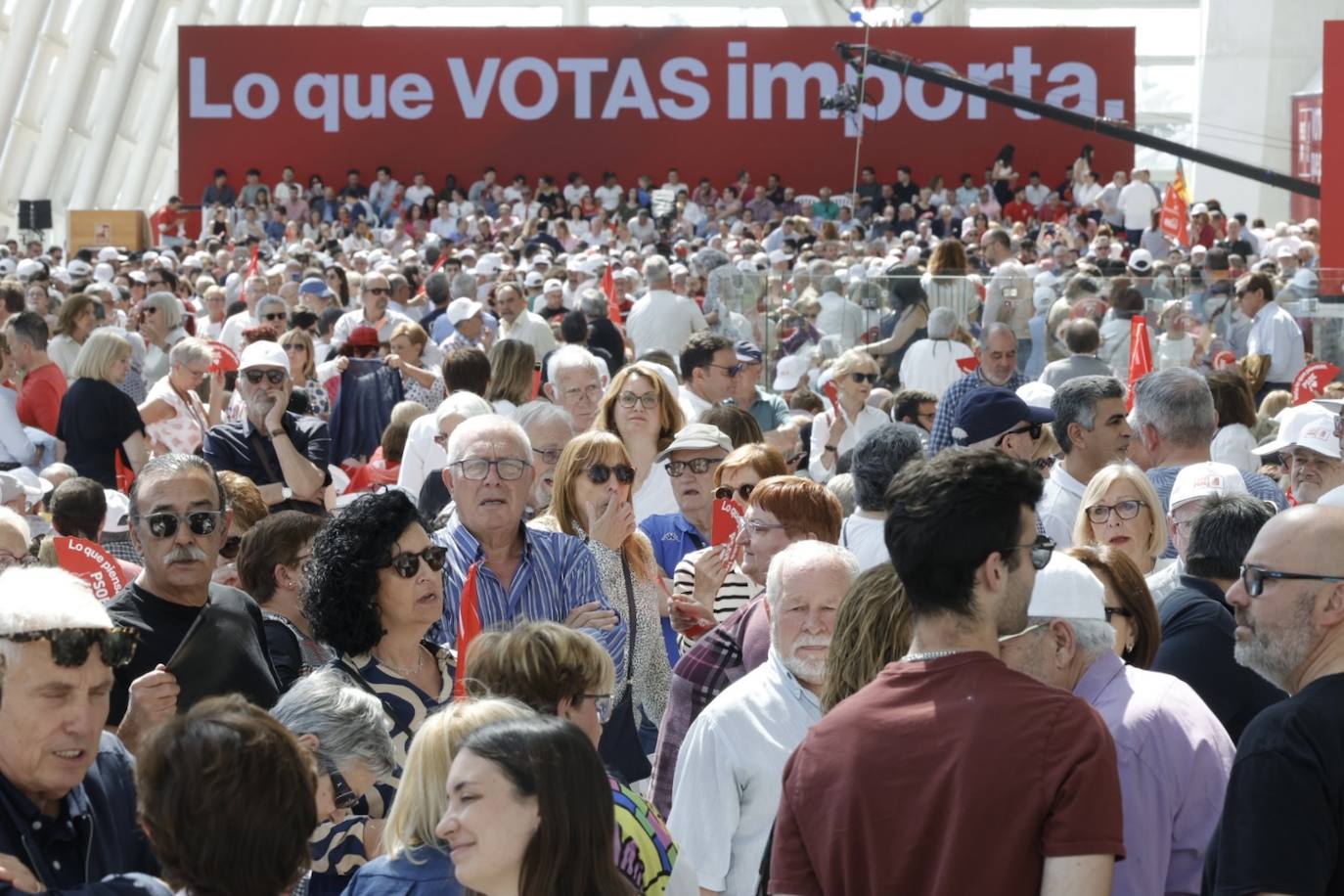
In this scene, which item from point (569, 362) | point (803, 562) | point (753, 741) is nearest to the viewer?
point (753, 741)

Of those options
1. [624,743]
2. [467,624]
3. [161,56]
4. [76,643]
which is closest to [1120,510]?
[624,743]

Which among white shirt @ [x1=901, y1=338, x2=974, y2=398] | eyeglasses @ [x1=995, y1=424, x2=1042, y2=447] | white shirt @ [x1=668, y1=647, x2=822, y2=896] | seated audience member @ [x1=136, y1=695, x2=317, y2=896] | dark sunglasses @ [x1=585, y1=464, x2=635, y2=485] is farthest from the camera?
white shirt @ [x1=901, y1=338, x2=974, y2=398]

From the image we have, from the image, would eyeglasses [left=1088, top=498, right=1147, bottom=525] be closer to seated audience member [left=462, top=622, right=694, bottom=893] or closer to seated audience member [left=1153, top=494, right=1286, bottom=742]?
seated audience member [left=1153, top=494, right=1286, bottom=742]

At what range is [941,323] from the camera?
10.8 metres

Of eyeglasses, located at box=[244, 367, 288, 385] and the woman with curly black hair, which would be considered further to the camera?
eyeglasses, located at box=[244, 367, 288, 385]

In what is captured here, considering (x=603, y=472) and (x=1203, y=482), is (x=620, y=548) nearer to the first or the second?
(x=603, y=472)

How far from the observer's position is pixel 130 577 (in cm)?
500

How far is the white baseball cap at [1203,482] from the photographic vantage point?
5.03m

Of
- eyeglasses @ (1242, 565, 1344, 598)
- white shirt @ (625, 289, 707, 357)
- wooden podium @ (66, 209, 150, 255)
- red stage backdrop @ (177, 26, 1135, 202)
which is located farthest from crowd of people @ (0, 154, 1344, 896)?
red stage backdrop @ (177, 26, 1135, 202)

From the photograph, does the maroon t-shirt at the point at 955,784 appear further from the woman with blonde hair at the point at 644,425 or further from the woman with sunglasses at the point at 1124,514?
the woman with blonde hair at the point at 644,425

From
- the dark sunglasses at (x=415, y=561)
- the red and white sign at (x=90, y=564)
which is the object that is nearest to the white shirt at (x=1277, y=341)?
the red and white sign at (x=90, y=564)

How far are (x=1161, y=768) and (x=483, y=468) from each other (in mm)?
2071

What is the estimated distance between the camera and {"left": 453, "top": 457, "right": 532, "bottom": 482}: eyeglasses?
4723mm

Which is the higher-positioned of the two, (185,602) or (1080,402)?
(1080,402)
